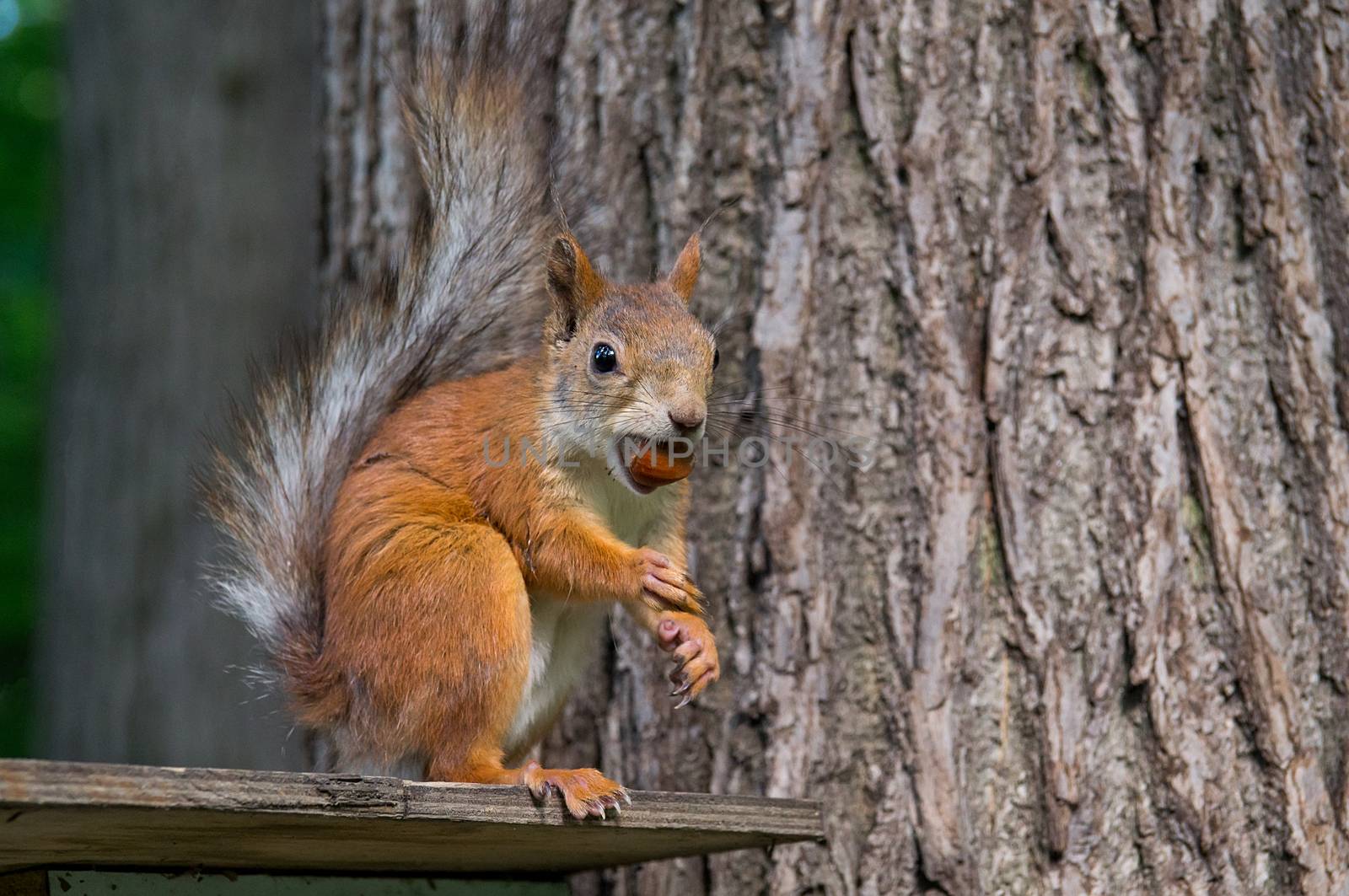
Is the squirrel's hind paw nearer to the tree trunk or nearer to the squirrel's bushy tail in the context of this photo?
the squirrel's bushy tail

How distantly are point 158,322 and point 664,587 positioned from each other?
3644 millimetres

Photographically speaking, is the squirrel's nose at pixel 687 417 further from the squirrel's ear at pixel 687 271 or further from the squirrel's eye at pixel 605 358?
the squirrel's ear at pixel 687 271

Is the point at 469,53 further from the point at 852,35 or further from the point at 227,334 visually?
the point at 227,334

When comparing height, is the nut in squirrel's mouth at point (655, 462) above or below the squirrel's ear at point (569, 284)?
below

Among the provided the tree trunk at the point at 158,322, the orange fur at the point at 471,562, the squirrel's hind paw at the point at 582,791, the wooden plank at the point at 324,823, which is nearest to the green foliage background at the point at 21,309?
the tree trunk at the point at 158,322

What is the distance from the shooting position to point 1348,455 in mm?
1972

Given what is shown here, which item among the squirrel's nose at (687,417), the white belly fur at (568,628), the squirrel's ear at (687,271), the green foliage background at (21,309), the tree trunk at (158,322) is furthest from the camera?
the green foliage background at (21,309)

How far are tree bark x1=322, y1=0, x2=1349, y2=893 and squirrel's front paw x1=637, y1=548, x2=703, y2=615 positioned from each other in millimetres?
357

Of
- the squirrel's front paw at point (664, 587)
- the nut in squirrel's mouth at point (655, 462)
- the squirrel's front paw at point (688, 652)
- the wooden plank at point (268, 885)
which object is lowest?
the wooden plank at point (268, 885)

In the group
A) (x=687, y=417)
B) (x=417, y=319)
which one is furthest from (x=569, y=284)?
(x=687, y=417)

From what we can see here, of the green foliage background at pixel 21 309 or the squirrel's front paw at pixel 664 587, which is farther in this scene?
the green foliage background at pixel 21 309

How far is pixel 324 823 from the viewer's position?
135cm

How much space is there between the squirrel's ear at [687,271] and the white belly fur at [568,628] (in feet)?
0.92

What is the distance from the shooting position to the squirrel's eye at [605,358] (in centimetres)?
186
